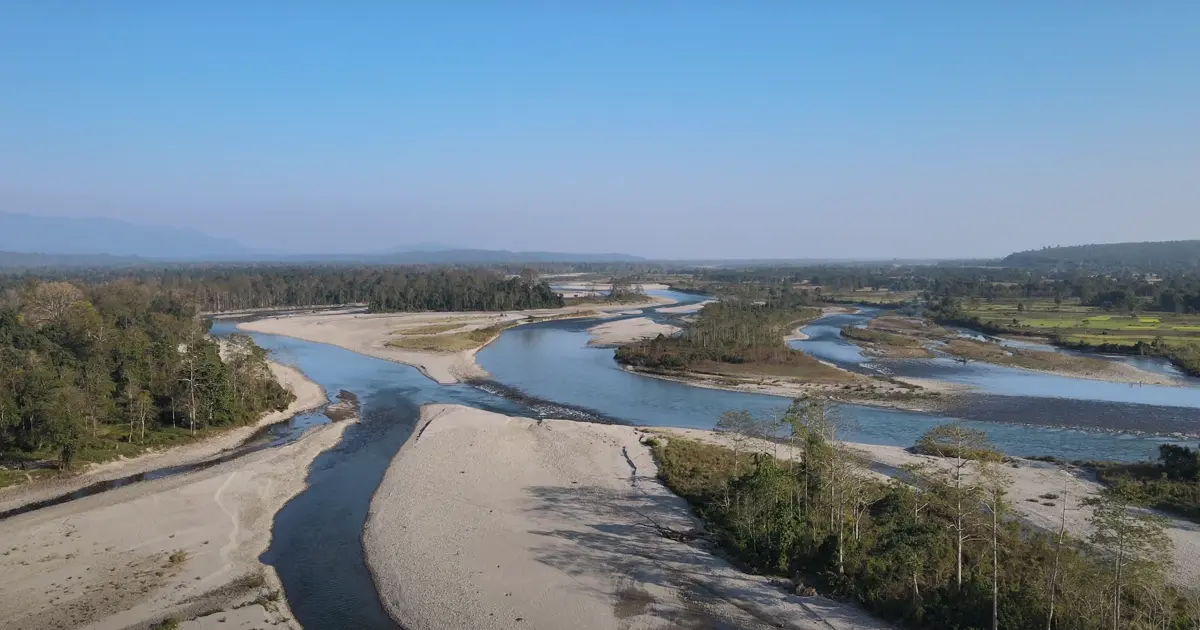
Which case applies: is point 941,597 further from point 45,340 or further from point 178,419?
point 45,340

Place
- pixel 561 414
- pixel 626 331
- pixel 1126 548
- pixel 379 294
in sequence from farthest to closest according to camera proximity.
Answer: pixel 379 294, pixel 626 331, pixel 561 414, pixel 1126 548

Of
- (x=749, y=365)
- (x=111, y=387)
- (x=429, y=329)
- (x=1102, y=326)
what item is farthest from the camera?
(x=429, y=329)

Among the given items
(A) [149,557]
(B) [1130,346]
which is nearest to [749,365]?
(B) [1130,346]

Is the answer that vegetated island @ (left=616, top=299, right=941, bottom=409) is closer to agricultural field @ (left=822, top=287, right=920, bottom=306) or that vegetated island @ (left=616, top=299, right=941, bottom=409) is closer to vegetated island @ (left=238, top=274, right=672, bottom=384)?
vegetated island @ (left=238, top=274, right=672, bottom=384)

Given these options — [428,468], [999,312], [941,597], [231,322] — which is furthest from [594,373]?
[999,312]

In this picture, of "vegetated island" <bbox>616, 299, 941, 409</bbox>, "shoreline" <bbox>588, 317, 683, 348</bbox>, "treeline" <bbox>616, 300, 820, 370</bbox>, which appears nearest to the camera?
"vegetated island" <bbox>616, 299, 941, 409</bbox>

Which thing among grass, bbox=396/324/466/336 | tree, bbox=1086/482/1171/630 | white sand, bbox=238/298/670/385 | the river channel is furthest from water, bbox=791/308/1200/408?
grass, bbox=396/324/466/336

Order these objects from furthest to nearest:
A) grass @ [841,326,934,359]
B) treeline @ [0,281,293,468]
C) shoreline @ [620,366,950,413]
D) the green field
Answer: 1. grass @ [841,326,934,359]
2. the green field
3. shoreline @ [620,366,950,413]
4. treeline @ [0,281,293,468]

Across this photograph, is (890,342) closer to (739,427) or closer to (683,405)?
(683,405)
